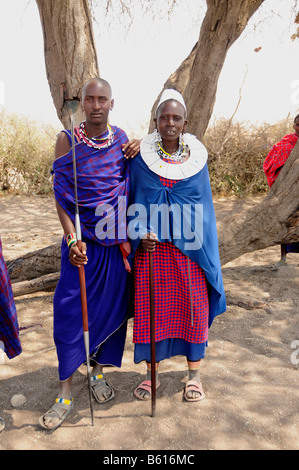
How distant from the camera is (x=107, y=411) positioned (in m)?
2.46

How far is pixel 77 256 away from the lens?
2.21 metres

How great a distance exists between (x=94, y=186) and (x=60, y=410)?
127 cm

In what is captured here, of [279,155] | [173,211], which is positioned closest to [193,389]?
[173,211]

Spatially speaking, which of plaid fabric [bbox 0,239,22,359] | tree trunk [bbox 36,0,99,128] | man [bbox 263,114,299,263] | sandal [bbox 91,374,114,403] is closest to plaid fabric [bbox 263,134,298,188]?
man [bbox 263,114,299,263]

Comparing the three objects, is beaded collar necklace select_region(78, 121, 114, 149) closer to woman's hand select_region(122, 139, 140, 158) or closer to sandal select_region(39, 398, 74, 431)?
woman's hand select_region(122, 139, 140, 158)

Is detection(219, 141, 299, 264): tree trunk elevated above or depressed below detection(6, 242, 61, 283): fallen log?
above

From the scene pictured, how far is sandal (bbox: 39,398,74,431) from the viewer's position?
2.28m

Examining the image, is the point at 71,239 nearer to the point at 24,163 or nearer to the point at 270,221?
the point at 270,221

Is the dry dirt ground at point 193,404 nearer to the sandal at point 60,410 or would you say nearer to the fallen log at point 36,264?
the sandal at point 60,410

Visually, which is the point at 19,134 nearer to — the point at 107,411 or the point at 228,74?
the point at 107,411

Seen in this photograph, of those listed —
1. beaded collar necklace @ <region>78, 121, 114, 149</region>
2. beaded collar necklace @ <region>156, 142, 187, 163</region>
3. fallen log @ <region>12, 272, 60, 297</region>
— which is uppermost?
beaded collar necklace @ <region>78, 121, 114, 149</region>

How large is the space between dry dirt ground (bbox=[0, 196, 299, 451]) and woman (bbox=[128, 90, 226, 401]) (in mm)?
194

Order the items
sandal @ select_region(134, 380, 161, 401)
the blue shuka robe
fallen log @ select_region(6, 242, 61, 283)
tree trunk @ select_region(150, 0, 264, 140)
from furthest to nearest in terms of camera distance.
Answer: fallen log @ select_region(6, 242, 61, 283) → tree trunk @ select_region(150, 0, 264, 140) → sandal @ select_region(134, 380, 161, 401) → the blue shuka robe
